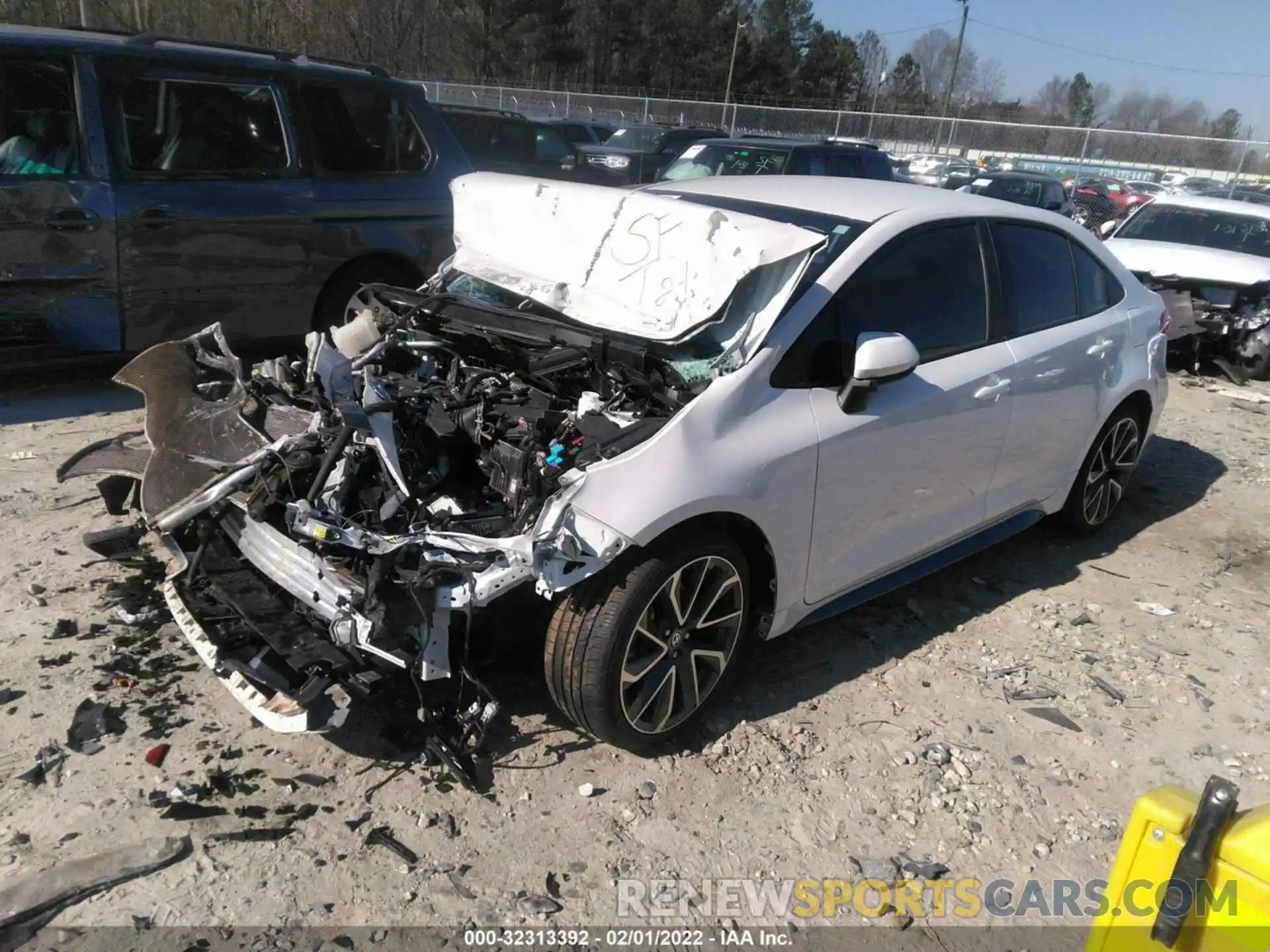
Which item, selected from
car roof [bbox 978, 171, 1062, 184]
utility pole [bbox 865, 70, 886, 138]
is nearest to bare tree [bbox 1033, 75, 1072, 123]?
utility pole [bbox 865, 70, 886, 138]

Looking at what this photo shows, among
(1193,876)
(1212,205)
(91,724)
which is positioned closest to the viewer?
(1193,876)

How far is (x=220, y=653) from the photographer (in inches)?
118

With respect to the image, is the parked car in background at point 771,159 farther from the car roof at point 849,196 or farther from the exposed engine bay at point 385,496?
the exposed engine bay at point 385,496

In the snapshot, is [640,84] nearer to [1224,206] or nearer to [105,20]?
[105,20]

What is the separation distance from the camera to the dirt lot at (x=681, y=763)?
270cm

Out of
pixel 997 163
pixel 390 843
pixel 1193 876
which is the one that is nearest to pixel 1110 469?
pixel 1193 876

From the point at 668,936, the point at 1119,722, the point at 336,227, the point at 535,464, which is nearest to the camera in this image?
the point at 668,936

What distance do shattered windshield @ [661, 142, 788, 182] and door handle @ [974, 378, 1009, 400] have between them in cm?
766

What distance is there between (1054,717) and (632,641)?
6.14 feet

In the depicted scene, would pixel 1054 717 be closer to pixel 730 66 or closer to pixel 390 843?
pixel 390 843

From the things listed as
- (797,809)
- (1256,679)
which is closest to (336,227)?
(797,809)

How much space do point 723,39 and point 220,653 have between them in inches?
2189

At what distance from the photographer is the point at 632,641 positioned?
3.04 metres

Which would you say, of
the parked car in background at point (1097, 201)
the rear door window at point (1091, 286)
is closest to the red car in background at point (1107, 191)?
the parked car in background at point (1097, 201)
